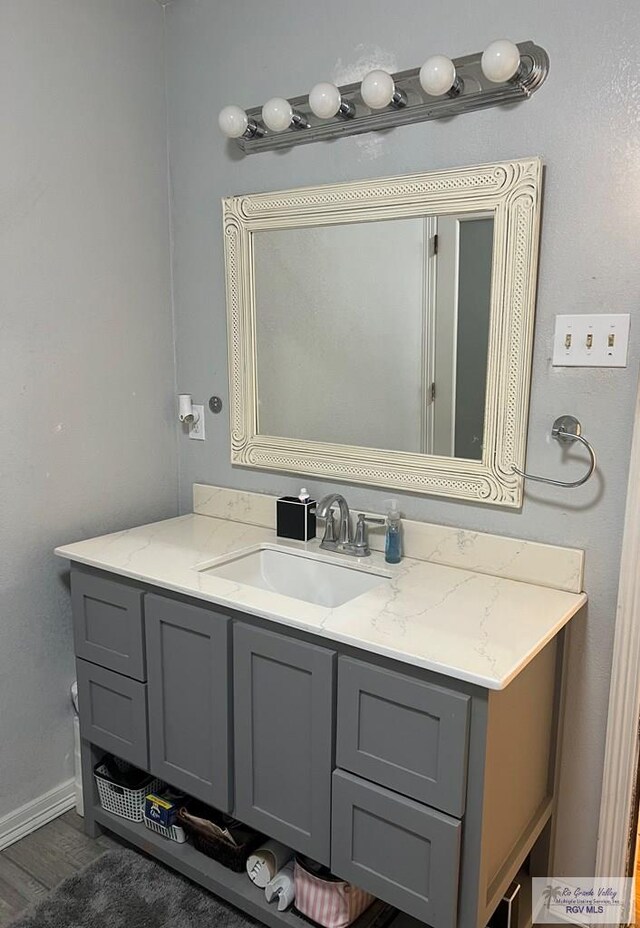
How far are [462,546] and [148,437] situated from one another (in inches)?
43.3

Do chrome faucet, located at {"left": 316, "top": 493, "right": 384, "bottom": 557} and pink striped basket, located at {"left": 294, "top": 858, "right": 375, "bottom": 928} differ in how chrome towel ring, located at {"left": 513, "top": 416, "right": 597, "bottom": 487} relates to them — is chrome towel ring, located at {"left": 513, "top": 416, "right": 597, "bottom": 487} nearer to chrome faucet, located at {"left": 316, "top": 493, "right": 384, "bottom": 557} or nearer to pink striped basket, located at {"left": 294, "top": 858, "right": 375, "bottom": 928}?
chrome faucet, located at {"left": 316, "top": 493, "right": 384, "bottom": 557}

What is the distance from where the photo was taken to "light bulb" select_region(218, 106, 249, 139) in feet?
6.62

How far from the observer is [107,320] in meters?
2.21

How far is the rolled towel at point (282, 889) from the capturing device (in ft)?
5.61

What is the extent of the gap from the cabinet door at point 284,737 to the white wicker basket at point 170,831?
29cm

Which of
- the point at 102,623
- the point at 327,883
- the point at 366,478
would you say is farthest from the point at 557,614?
the point at 102,623

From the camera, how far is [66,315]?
6.87ft

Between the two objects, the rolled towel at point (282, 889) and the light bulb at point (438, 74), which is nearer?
the light bulb at point (438, 74)

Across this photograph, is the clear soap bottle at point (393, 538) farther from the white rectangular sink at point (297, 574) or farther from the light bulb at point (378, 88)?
the light bulb at point (378, 88)

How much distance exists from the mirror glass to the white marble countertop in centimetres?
33

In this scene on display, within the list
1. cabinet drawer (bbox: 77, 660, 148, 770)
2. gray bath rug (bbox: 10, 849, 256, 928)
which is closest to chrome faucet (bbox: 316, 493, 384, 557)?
cabinet drawer (bbox: 77, 660, 148, 770)

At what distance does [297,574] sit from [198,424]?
0.68 m

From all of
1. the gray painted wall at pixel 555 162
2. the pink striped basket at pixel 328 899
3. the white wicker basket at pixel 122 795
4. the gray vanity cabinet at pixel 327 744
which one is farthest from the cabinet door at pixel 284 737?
the gray painted wall at pixel 555 162

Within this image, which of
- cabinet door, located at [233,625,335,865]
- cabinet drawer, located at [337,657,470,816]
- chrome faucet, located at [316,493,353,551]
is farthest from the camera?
chrome faucet, located at [316,493,353,551]
